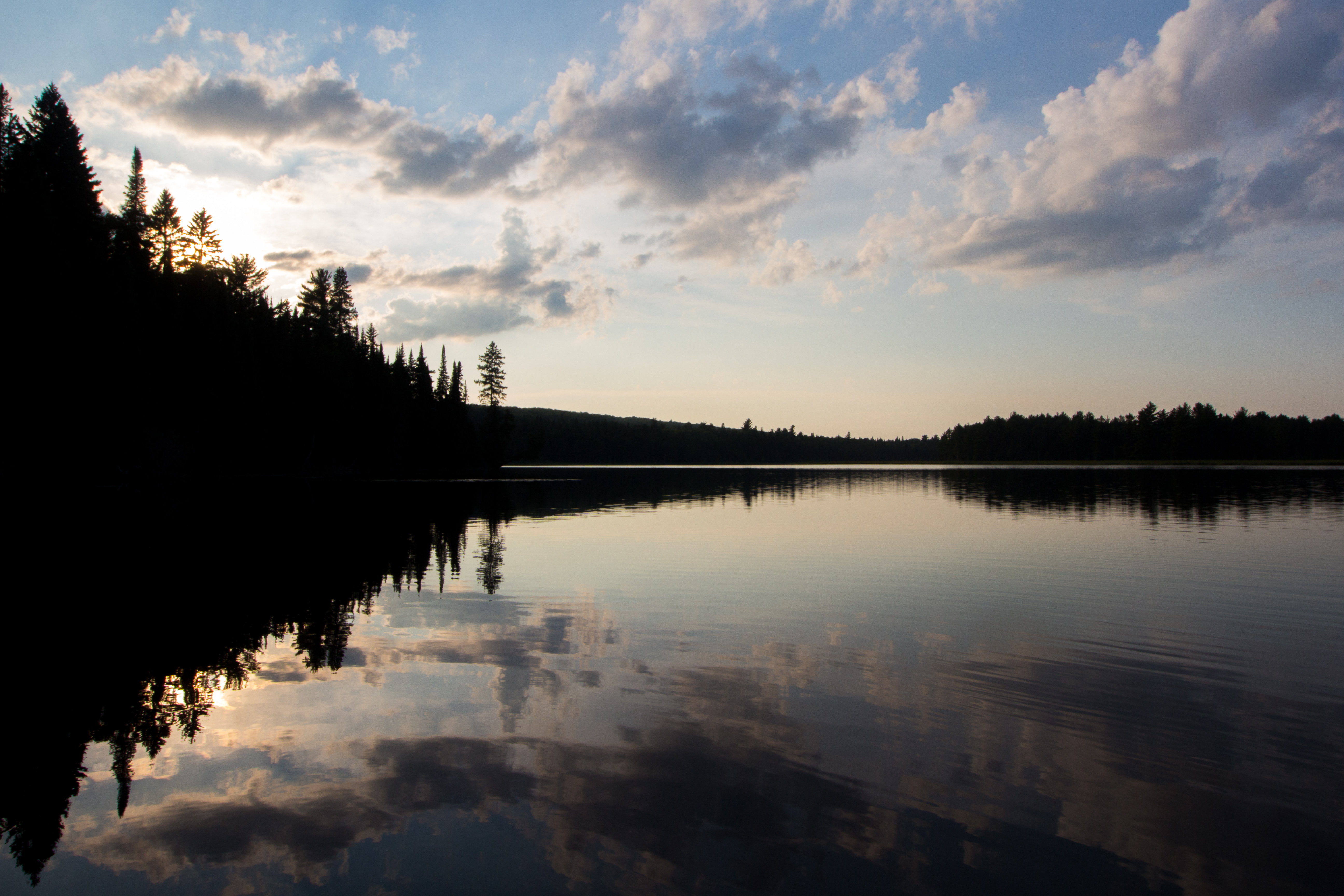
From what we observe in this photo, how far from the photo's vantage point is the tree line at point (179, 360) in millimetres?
44906

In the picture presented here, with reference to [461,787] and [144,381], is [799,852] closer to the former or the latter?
[461,787]

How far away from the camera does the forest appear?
4481cm

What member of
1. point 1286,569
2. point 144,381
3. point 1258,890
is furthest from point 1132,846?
point 144,381

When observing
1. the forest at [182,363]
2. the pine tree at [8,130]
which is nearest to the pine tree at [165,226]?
the forest at [182,363]

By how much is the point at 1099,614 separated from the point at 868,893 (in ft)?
46.4

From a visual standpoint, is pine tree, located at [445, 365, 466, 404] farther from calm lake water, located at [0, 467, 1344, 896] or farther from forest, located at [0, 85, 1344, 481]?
calm lake water, located at [0, 467, 1344, 896]

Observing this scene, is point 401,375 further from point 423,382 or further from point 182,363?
point 182,363

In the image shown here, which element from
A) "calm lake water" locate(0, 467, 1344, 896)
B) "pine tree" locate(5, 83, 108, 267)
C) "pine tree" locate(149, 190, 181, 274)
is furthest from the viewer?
"pine tree" locate(149, 190, 181, 274)

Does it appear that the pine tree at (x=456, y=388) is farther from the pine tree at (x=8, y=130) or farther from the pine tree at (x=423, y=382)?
the pine tree at (x=8, y=130)

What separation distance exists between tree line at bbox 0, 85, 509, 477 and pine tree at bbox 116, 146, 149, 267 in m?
0.17

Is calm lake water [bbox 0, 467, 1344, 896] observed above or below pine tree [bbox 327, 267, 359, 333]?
below

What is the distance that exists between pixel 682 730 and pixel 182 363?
69480mm

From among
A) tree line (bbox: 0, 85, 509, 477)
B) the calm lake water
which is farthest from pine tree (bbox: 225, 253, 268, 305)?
the calm lake water

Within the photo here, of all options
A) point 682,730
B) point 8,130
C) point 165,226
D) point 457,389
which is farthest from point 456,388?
point 682,730
